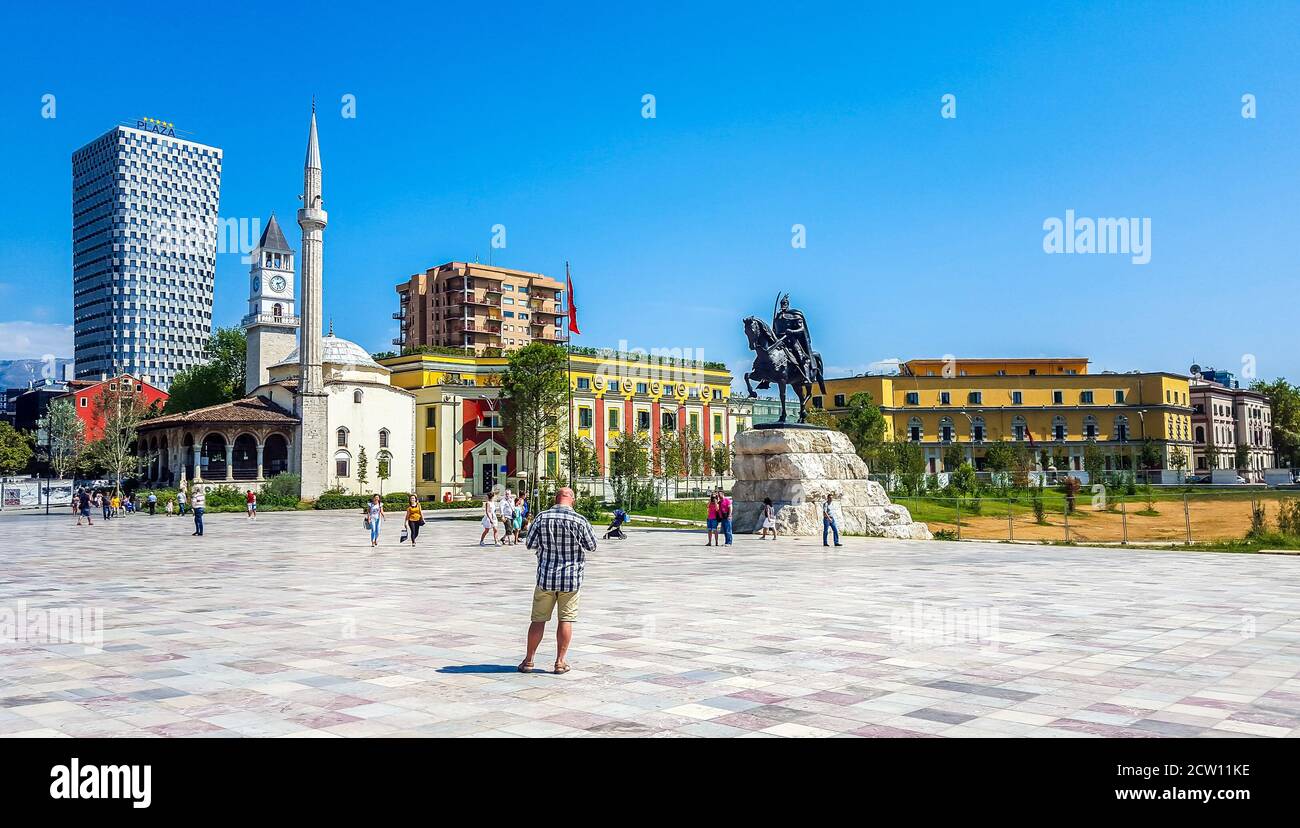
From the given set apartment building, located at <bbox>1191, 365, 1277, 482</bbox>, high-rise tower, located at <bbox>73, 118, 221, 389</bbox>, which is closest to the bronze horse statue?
apartment building, located at <bbox>1191, 365, 1277, 482</bbox>

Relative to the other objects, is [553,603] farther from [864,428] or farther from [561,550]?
[864,428]

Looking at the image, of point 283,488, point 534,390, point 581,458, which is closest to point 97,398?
point 283,488

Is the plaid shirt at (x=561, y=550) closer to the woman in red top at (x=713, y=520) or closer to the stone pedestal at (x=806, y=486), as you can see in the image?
the woman in red top at (x=713, y=520)

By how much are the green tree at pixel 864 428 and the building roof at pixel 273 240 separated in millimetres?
55101

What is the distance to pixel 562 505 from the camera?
341 inches

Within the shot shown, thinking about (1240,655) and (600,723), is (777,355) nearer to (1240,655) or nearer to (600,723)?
(1240,655)

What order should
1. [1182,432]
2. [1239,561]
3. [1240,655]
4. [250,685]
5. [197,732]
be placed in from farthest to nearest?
[1182,432]
[1239,561]
[1240,655]
[250,685]
[197,732]

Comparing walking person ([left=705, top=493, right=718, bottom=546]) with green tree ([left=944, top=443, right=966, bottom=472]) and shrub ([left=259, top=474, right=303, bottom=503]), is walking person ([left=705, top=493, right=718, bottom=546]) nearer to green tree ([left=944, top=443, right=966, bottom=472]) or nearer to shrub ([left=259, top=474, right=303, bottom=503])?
shrub ([left=259, top=474, right=303, bottom=503])

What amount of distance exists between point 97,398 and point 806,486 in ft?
262

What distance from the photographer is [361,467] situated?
63625mm

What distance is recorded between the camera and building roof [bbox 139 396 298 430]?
59.7 metres

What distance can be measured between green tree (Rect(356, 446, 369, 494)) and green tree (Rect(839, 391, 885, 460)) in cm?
3507
